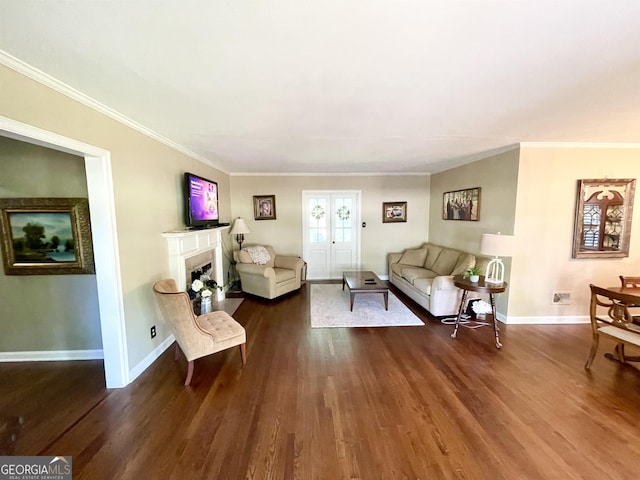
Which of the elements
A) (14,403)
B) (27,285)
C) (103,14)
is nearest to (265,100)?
(103,14)

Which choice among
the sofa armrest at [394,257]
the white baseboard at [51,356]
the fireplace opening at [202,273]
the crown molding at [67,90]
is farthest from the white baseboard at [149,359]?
the sofa armrest at [394,257]

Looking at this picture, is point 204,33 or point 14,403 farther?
point 14,403

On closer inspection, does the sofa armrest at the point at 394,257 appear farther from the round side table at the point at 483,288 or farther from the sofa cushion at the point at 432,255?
the round side table at the point at 483,288

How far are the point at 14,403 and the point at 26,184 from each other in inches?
73.9

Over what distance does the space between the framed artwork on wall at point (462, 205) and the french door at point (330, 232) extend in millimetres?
1800

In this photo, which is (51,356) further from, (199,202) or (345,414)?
(345,414)

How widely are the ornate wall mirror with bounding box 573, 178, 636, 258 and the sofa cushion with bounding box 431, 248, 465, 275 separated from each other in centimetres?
146

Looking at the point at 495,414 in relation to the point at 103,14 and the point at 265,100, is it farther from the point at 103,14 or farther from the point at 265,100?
the point at 103,14

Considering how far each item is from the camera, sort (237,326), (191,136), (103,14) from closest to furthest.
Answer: (103,14), (237,326), (191,136)

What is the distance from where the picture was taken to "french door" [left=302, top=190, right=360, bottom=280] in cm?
578

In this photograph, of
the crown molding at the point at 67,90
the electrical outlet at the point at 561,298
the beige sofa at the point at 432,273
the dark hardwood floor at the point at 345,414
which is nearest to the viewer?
the crown molding at the point at 67,90

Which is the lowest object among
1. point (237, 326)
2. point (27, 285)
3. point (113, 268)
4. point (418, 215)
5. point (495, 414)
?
point (495, 414)

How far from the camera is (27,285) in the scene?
252 cm

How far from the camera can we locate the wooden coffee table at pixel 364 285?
3912 mm
